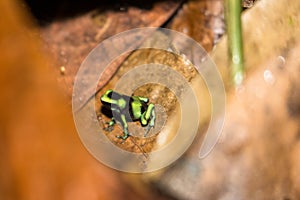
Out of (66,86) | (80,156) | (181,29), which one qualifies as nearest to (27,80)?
(80,156)

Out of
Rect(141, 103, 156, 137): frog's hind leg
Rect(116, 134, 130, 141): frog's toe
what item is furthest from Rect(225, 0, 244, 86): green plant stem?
Rect(116, 134, 130, 141): frog's toe

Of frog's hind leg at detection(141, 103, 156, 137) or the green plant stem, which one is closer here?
the green plant stem

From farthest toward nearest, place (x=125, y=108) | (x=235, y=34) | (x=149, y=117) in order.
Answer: (x=125, y=108)
(x=149, y=117)
(x=235, y=34)

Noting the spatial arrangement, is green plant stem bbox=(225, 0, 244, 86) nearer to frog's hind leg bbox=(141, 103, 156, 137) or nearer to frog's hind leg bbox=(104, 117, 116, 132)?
frog's hind leg bbox=(141, 103, 156, 137)

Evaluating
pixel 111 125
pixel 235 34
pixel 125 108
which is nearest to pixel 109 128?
pixel 111 125

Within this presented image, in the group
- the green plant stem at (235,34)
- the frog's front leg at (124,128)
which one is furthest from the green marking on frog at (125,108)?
the green plant stem at (235,34)

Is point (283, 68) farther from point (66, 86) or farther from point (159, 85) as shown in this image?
point (66, 86)

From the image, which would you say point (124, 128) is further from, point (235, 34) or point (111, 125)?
point (235, 34)
